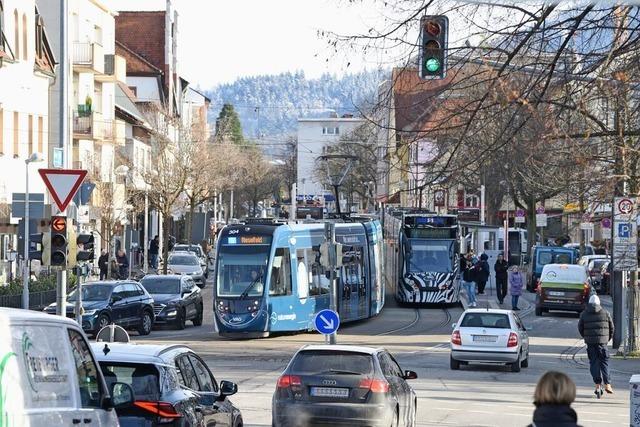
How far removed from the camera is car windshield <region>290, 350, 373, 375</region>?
16828 mm

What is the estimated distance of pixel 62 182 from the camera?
21375 millimetres

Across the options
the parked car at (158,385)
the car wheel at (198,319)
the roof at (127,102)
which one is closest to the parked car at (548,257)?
the car wheel at (198,319)

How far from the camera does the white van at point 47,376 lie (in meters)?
8.27

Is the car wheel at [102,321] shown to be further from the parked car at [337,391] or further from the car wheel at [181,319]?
the parked car at [337,391]

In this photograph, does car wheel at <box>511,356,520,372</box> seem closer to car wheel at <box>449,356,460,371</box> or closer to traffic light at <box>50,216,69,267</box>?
car wheel at <box>449,356,460,371</box>

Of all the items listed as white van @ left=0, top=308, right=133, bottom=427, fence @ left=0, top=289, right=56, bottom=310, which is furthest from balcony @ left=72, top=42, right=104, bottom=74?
white van @ left=0, top=308, right=133, bottom=427

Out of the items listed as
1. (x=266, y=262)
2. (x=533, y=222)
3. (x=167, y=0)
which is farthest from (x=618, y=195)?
(x=167, y=0)

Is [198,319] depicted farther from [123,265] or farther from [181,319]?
[123,265]

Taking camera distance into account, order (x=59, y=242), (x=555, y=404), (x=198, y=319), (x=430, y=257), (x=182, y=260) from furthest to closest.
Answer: (x=182, y=260), (x=430, y=257), (x=198, y=319), (x=59, y=242), (x=555, y=404)

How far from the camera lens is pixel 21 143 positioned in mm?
48469

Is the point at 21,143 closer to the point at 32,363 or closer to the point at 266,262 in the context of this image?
the point at 266,262

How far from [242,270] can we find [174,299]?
5957 millimetres

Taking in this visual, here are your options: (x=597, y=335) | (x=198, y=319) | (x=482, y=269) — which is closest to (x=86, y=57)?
(x=482, y=269)

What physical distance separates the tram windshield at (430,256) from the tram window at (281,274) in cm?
1482
